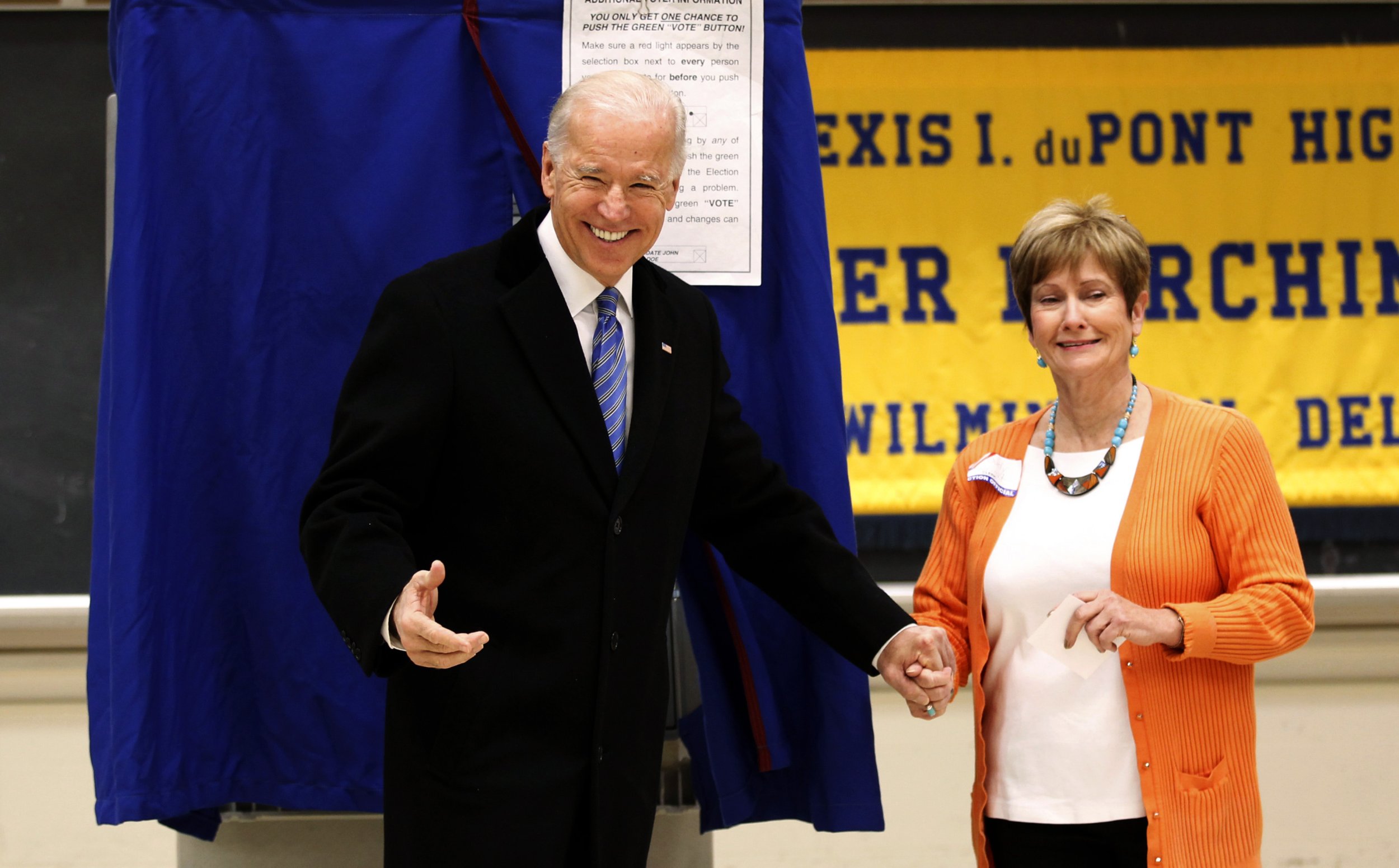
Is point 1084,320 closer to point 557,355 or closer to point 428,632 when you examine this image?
point 557,355

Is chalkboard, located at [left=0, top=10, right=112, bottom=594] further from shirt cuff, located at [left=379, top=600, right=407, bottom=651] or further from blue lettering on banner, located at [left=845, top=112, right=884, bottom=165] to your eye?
shirt cuff, located at [left=379, top=600, right=407, bottom=651]

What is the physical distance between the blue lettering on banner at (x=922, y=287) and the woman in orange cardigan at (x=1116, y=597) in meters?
1.42

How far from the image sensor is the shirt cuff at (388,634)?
128 cm

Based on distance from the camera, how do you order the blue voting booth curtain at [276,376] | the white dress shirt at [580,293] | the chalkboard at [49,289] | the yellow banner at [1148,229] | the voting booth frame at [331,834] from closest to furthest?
the white dress shirt at [580,293], the blue voting booth curtain at [276,376], the voting booth frame at [331,834], the chalkboard at [49,289], the yellow banner at [1148,229]

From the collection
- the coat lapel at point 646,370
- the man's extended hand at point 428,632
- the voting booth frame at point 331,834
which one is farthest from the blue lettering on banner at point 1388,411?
the man's extended hand at point 428,632

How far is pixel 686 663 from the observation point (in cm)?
188

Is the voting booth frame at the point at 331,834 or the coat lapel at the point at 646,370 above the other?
the coat lapel at the point at 646,370

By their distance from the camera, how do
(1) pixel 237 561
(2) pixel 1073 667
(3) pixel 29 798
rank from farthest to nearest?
(3) pixel 29 798 → (1) pixel 237 561 → (2) pixel 1073 667

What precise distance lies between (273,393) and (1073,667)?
1187 millimetres

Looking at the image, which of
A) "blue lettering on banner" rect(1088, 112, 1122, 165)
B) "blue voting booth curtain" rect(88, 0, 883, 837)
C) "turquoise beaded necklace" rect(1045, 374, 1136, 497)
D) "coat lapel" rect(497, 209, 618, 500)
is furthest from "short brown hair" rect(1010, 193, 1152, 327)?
"blue lettering on banner" rect(1088, 112, 1122, 165)

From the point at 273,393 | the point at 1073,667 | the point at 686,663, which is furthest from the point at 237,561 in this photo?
the point at 1073,667

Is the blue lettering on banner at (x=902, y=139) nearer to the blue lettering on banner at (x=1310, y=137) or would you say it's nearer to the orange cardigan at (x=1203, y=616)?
the blue lettering on banner at (x=1310, y=137)

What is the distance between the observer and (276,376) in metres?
1.80

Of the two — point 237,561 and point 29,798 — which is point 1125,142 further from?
point 29,798
